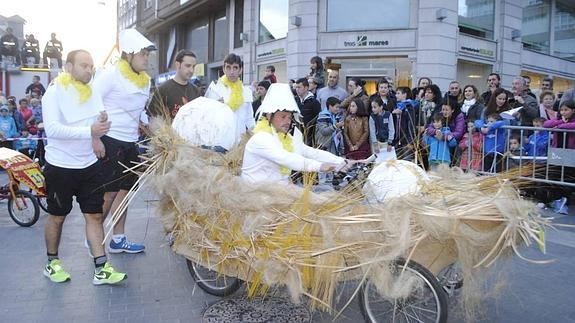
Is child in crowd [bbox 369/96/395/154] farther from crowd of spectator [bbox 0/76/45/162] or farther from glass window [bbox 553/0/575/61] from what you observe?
glass window [bbox 553/0/575/61]

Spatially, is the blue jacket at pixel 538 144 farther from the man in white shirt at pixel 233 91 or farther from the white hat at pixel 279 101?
the white hat at pixel 279 101

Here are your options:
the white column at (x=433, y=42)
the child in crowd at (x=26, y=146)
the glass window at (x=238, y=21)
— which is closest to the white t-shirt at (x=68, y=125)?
the child in crowd at (x=26, y=146)

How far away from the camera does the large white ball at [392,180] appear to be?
331cm

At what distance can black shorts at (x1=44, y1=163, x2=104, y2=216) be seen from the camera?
4.27m

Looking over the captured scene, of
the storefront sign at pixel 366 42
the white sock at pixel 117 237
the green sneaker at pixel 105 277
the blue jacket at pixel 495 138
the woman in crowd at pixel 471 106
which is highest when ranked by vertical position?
the storefront sign at pixel 366 42

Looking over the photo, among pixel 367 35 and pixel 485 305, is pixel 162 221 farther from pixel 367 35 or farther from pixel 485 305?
pixel 367 35

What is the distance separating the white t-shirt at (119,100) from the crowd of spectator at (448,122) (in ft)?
7.79

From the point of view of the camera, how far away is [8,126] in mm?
13805

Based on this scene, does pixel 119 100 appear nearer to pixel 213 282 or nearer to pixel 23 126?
pixel 213 282

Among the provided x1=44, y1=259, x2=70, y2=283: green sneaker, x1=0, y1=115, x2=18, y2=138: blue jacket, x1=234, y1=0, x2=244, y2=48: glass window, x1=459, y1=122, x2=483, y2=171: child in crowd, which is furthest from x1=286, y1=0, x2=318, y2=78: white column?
x1=44, y1=259, x2=70, y2=283: green sneaker

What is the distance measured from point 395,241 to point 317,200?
0.56 m

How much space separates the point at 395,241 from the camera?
116 inches

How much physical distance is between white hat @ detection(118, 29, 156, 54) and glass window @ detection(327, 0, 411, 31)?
13.3 metres

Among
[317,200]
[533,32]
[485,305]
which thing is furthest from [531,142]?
[533,32]
